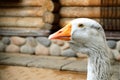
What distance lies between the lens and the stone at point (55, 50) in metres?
5.89

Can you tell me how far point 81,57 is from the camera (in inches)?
226

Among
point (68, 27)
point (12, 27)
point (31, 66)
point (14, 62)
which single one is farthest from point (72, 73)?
point (68, 27)

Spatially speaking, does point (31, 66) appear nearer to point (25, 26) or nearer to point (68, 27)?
point (25, 26)

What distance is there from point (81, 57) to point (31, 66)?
3.53ft

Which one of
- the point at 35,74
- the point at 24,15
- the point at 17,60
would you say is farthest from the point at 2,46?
the point at 35,74

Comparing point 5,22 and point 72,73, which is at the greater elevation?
point 5,22

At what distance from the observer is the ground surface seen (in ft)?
14.7

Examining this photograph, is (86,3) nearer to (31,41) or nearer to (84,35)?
(31,41)

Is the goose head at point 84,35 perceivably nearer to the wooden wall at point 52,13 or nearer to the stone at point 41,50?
the wooden wall at point 52,13

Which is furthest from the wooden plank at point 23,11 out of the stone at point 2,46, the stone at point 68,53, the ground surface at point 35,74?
the ground surface at point 35,74

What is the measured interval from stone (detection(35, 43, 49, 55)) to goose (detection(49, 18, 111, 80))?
432 cm

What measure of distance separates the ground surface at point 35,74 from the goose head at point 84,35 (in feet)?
9.27

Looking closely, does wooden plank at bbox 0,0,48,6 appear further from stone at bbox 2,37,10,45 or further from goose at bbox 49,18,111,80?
goose at bbox 49,18,111,80

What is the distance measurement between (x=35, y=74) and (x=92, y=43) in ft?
10.4
